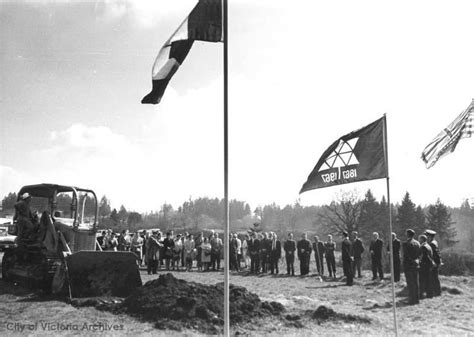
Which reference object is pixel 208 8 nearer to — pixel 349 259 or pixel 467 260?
pixel 349 259

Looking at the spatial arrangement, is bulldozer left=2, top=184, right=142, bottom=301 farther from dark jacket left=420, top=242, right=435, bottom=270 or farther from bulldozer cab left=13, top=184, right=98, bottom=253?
dark jacket left=420, top=242, right=435, bottom=270

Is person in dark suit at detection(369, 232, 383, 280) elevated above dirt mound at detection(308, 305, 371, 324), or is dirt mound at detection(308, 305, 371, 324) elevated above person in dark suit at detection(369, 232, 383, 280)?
person in dark suit at detection(369, 232, 383, 280)

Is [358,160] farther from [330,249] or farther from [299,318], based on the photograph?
[330,249]

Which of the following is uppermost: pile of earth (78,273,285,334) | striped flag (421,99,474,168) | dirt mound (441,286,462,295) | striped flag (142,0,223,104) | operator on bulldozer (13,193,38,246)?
striped flag (142,0,223,104)

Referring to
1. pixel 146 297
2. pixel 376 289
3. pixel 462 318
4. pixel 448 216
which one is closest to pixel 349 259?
pixel 376 289

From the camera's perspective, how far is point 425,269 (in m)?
11.2

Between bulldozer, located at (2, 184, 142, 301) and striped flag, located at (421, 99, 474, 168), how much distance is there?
7653 millimetres

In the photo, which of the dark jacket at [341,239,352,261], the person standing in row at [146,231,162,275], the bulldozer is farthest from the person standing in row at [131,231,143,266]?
the dark jacket at [341,239,352,261]

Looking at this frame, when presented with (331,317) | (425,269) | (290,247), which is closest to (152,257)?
(290,247)

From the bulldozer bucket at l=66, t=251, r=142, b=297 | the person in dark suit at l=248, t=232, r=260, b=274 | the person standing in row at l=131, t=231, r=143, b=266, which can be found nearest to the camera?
the bulldozer bucket at l=66, t=251, r=142, b=297

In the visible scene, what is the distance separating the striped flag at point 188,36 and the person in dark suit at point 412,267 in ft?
26.5

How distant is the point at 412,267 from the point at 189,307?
6.24 metres

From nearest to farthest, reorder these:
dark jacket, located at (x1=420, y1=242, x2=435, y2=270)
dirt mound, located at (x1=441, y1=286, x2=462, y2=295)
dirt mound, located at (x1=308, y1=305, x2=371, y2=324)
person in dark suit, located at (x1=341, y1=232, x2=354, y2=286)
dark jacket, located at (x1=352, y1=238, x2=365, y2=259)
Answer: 1. dirt mound, located at (x1=308, y1=305, x2=371, y2=324)
2. dark jacket, located at (x1=420, y1=242, x2=435, y2=270)
3. dirt mound, located at (x1=441, y1=286, x2=462, y2=295)
4. person in dark suit, located at (x1=341, y1=232, x2=354, y2=286)
5. dark jacket, located at (x1=352, y1=238, x2=365, y2=259)

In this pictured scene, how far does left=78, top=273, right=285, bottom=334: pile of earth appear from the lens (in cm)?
774
